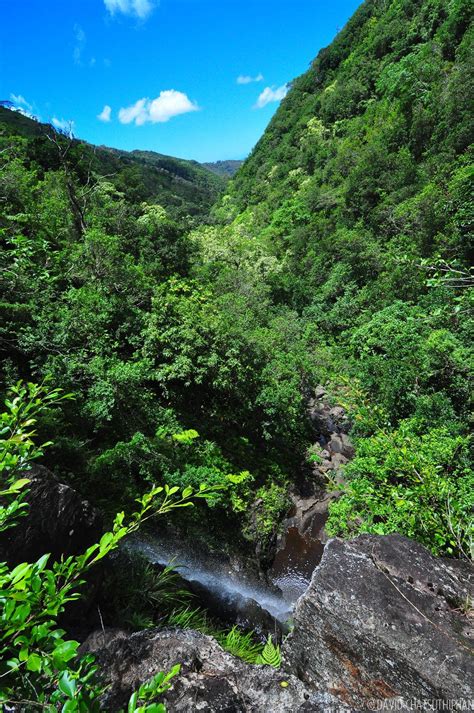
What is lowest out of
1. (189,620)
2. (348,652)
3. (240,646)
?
(240,646)

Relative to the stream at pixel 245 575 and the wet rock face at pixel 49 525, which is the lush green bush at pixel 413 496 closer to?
the stream at pixel 245 575

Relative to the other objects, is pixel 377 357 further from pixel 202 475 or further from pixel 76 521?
pixel 76 521

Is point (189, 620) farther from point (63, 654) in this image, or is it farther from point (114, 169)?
point (114, 169)

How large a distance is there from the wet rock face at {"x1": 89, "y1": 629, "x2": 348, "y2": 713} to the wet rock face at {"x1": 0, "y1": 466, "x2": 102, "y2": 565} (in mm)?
1772

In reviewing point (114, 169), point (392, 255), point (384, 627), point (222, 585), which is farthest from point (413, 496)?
point (114, 169)

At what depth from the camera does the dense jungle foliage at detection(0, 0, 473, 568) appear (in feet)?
25.8

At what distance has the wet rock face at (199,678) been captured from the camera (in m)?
3.01

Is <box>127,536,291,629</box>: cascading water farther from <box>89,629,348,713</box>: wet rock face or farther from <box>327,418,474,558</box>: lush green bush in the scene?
<box>89,629,348,713</box>: wet rock face

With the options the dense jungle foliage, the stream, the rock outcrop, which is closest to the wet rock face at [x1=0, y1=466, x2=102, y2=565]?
the rock outcrop

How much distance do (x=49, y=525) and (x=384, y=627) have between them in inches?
175

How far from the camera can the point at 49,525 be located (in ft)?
16.1

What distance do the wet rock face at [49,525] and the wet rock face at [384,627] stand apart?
3.45 meters

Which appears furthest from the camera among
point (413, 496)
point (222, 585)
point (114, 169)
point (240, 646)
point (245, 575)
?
point (114, 169)

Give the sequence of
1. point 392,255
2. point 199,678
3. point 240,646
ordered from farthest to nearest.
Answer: point 240,646 < point 392,255 < point 199,678
